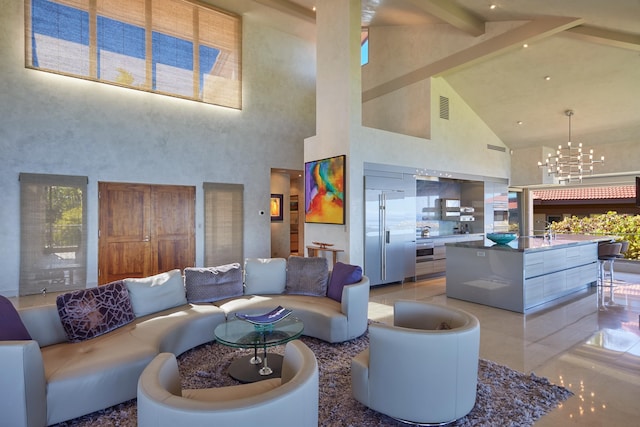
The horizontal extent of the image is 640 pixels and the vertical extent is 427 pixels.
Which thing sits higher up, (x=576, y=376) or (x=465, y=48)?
(x=465, y=48)

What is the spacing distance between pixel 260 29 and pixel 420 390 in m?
8.78

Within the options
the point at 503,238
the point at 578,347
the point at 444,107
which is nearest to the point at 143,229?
the point at 503,238

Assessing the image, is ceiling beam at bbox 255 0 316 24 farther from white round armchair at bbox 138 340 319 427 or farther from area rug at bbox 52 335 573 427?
white round armchair at bbox 138 340 319 427

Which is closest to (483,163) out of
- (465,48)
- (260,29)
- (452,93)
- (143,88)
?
(452,93)

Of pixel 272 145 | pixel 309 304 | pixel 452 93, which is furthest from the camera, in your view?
pixel 272 145

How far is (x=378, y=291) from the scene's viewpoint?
21.7ft

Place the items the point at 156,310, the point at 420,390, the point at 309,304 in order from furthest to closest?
the point at 309,304 < the point at 156,310 < the point at 420,390

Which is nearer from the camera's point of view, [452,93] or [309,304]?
[309,304]

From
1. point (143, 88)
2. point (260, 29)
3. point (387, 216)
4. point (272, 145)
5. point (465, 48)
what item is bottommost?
point (387, 216)

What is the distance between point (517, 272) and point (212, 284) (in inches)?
167

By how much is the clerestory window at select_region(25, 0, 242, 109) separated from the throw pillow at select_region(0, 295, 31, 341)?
218 inches

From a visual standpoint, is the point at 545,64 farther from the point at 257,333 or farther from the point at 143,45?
the point at 143,45

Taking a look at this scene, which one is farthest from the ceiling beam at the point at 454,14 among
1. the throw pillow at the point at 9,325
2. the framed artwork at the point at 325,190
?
the throw pillow at the point at 9,325

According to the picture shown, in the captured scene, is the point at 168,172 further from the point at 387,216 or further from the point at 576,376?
the point at 576,376
